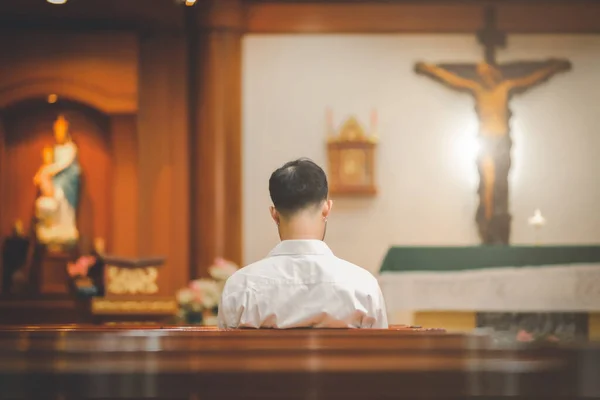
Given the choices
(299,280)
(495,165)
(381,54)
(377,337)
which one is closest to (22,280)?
(381,54)

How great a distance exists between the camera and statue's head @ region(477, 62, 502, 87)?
29.9 ft

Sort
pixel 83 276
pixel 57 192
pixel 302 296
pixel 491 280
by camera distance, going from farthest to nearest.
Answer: pixel 57 192 < pixel 83 276 < pixel 491 280 < pixel 302 296

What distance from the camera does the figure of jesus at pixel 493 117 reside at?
9.09 metres

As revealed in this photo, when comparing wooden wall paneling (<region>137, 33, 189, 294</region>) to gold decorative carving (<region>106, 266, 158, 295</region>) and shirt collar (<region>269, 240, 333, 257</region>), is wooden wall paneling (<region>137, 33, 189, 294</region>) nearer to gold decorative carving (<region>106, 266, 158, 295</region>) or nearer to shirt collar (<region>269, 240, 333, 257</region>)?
gold decorative carving (<region>106, 266, 158, 295</region>)

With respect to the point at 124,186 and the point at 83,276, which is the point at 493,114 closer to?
the point at 124,186

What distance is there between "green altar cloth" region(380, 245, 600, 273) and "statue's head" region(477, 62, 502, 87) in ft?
6.58

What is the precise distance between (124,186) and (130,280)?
2031mm

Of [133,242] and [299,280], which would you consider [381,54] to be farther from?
[299,280]

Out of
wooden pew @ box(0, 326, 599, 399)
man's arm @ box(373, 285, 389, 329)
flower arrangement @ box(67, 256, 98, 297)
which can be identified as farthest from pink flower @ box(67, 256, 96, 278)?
wooden pew @ box(0, 326, 599, 399)

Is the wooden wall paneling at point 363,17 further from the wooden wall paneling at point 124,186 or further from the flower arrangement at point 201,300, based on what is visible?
the flower arrangement at point 201,300

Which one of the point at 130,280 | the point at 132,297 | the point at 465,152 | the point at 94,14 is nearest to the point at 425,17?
the point at 465,152

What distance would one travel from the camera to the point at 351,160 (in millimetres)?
9023

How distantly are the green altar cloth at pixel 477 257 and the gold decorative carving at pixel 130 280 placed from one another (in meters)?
1.86

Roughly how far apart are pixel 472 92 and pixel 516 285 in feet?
7.32
